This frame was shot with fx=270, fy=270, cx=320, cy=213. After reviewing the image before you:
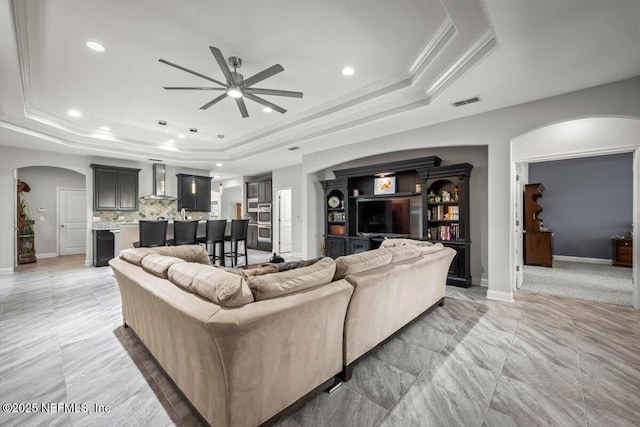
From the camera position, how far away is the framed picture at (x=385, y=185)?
17.9 ft

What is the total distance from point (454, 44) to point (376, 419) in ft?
10.4

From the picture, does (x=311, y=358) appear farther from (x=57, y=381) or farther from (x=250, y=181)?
(x=250, y=181)

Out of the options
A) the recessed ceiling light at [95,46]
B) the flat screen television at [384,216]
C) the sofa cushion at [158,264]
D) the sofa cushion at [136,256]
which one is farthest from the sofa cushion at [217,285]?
the flat screen television at [384,216]

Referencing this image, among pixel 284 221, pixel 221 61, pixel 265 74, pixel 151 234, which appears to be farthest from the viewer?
pixel 284 221

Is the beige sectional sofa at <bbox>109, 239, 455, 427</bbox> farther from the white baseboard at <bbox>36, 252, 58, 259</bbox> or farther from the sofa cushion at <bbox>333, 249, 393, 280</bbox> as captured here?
the white baseboard at <bbox>36, 252, 58, 259</bbox>

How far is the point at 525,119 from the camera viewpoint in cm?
357

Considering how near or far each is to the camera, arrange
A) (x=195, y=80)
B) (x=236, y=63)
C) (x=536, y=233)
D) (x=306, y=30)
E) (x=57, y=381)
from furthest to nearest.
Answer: (x=536, y=233) < (x=195, y=80) < (x=236, y=63) < (x=306, y=30) < (x=57, y=381)

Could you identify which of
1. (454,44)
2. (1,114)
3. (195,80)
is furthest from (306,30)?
(1,114)

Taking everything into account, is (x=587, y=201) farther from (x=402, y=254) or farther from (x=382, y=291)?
(x=382, y=291)

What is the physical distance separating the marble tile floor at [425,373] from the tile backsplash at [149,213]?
3898mm

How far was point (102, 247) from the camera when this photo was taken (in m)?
6.29

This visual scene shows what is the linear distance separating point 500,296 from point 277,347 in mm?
3601

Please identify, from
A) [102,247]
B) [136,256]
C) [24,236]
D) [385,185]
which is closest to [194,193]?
[102,247]

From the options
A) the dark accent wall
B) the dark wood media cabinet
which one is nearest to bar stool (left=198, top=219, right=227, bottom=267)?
the dark wood media cabinet
